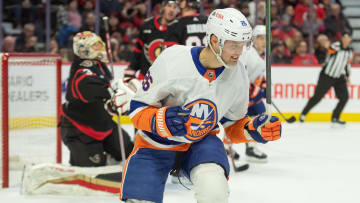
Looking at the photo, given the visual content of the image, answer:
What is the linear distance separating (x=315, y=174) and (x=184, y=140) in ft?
8.16

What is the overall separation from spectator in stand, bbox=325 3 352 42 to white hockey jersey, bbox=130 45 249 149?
6.47 m

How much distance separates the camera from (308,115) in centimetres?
768

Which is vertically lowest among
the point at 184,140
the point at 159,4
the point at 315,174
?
the point at 315,174

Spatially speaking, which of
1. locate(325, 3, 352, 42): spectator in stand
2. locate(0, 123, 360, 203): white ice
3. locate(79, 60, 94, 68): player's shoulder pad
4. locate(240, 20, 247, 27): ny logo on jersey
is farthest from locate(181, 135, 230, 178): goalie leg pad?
locate(325, 3, 352, 42): spectator in stand

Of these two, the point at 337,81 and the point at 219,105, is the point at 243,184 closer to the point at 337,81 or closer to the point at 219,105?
the point at 219,105

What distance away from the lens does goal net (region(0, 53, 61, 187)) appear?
3.80 meters

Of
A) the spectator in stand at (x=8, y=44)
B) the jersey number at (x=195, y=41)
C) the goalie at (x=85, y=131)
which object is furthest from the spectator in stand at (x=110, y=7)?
the goalie at (x=85, y=131)

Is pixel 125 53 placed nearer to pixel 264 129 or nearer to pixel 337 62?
pixel 337 62

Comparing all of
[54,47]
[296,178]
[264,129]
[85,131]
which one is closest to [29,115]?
[85,131]

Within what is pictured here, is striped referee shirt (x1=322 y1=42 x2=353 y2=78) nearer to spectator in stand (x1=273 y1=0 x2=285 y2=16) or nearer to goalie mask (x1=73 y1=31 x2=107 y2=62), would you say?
spectator in stand (x1=273 y1=0 x2=285 y2=16)

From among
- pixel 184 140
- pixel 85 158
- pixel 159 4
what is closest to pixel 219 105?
pixel 184 140

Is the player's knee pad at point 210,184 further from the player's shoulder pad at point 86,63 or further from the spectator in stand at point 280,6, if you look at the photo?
the spectator in stand at point 280,6

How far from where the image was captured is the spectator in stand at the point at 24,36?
7.46 meters

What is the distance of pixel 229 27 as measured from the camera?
6.97ft
